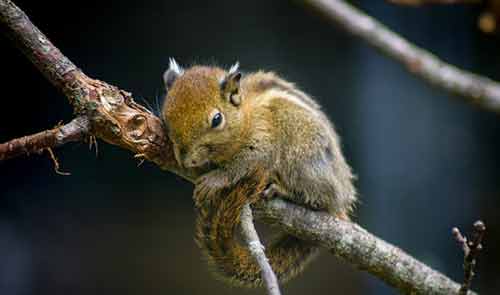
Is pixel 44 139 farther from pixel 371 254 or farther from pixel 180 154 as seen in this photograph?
pixel 371 254

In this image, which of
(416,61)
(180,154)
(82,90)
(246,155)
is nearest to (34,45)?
(82,90)

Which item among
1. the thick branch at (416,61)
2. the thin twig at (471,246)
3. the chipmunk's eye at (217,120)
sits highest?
the chipmunk's eye at (217,120)

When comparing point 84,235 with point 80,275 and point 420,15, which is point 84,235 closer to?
point 80,275

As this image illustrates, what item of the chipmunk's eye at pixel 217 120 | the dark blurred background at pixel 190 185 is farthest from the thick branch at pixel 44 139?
the dark blurred background at pixel 190 185

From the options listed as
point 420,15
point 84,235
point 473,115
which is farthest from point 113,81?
point 473,115

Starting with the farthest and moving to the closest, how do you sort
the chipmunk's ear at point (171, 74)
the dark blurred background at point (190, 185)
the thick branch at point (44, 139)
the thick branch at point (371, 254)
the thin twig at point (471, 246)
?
1. the dark blurred background at point (190, 185)
2. the chipmunk's ear at point (171, 74)
3. the thick branch at point (371, 254)
4. the thick branch at point (44, 139)
5. the thin twig at point (471, 246)

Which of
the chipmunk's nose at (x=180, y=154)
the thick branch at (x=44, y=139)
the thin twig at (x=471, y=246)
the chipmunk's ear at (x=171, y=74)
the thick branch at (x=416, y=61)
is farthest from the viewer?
the chipmunk's ear at (x=171, y=74)

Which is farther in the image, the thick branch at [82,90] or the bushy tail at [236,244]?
the bushy tail at [236,244]

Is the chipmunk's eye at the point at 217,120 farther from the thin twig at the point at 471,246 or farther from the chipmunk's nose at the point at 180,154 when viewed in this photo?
the thin twig at the point at 471,246
